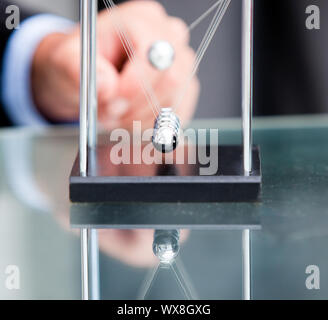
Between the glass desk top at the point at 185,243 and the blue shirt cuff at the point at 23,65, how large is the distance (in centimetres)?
21

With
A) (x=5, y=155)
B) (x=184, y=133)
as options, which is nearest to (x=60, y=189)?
(x=5, y=155)

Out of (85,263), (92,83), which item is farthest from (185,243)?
(92,83)

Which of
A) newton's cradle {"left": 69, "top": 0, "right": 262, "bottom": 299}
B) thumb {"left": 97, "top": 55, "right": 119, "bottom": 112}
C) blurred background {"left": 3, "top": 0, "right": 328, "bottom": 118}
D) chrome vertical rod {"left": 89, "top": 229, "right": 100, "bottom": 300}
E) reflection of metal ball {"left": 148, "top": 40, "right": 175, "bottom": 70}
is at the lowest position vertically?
chrome vertical rod {"left": 89, "top": 229, "right": 100, "bottom": 300}

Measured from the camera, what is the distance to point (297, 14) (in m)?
1.73

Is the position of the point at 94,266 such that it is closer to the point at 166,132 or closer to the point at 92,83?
the point at 166,132

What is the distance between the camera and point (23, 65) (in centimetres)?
171

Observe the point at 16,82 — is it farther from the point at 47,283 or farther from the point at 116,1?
the point at 47,283

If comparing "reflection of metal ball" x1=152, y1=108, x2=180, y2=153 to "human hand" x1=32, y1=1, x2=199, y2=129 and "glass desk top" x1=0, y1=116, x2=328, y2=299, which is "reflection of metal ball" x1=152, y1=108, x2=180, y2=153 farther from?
"human hand" x1=32, y1=1, x2=199, y2=129

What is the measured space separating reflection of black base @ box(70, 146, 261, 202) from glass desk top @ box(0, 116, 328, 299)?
2 centimetres

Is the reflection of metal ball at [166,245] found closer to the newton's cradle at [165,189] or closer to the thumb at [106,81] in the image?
the newton's cradle at [165,189]

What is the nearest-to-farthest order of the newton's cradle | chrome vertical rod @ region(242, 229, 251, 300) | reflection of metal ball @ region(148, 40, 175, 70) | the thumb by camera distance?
1. chrome vertical rod @ region(242, 229, 251, 300)
2. the newton's cradle
3. reflection of metal ball @ region(148, 40, 175, 70)
4. the thumb

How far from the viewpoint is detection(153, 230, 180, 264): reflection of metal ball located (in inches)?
42.2

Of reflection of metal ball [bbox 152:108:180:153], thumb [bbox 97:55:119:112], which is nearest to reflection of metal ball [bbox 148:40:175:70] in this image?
reflection of metal ball [bbox 152:108:180:153]

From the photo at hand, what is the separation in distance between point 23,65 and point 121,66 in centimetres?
18
